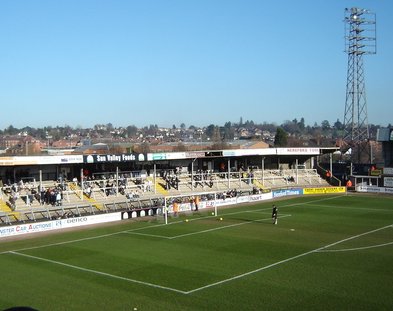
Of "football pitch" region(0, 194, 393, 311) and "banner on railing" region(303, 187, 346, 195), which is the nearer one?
"football pitch" region(0, 194, 393, 311)

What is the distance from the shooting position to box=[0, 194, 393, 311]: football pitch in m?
18.6

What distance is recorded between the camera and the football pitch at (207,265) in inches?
732

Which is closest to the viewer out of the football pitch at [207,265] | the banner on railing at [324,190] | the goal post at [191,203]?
the football pitch at [207,265]

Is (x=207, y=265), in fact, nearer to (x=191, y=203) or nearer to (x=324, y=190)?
(x=191, y=203)

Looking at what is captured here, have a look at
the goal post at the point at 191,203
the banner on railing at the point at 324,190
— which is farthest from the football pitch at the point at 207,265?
the banner on railing at the point at 324,190

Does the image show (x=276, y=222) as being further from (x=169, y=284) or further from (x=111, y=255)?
(x=169, y=284)

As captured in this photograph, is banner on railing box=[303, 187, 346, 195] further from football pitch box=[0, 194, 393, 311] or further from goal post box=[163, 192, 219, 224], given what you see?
football pitch box=[0, 194, 393, 311]

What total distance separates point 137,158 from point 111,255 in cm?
2109

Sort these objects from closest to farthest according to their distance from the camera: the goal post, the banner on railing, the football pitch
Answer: the football pitch
the goal post
the banner on railing

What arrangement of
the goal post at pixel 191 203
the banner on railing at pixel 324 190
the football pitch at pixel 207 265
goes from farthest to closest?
the banner on railing at pixel 324 190
the goal post at pixel 191 203
the football pitch at pixel 207 265

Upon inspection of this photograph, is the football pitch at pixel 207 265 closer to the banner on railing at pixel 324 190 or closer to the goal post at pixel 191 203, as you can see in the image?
the goal post at pixel 191 203

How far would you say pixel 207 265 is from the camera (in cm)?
2416

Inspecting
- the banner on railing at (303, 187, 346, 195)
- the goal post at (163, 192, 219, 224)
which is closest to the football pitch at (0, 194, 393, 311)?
the goal post at (163, 192, 219, 224)

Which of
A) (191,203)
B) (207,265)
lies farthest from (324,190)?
(207,265)
